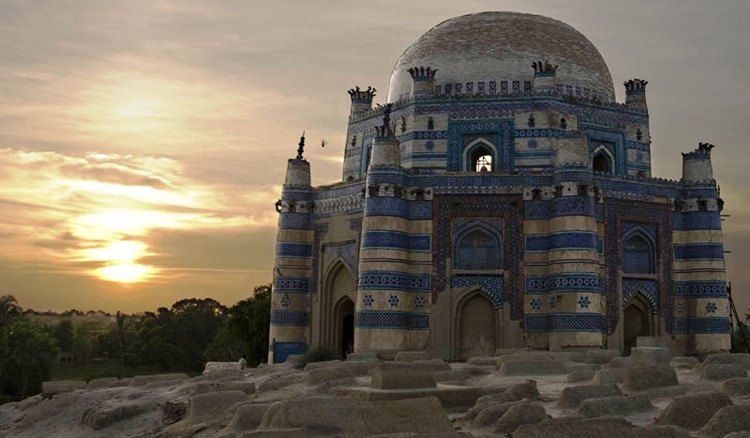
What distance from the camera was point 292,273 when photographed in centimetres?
3008

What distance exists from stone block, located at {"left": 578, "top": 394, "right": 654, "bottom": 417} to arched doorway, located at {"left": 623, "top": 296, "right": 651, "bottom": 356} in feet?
55.7

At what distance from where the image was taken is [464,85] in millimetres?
30297

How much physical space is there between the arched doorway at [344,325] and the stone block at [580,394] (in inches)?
677

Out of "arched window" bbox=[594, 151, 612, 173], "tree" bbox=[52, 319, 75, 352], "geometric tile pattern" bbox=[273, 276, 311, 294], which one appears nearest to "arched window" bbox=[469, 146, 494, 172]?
"arched window" bbox=[594, 151, 612, 173]

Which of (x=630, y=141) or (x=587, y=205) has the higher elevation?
(x=630, y=141)

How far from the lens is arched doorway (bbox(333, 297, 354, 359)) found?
2962 centimetres

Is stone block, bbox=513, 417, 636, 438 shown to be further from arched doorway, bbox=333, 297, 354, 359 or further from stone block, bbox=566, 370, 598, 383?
arched doorway, bbox=333, 297, 354, 359

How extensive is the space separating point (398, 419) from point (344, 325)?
65.3 ft

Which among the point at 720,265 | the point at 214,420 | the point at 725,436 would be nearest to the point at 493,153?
the point at 720,265

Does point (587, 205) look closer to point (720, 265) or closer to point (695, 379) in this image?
point (720, 265)

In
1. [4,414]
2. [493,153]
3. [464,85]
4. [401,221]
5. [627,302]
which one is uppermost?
[464,85]

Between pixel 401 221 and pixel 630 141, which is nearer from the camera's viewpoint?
pixel 401 221

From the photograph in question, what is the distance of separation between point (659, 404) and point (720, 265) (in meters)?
17.6

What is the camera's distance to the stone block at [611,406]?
11484 millimetres
